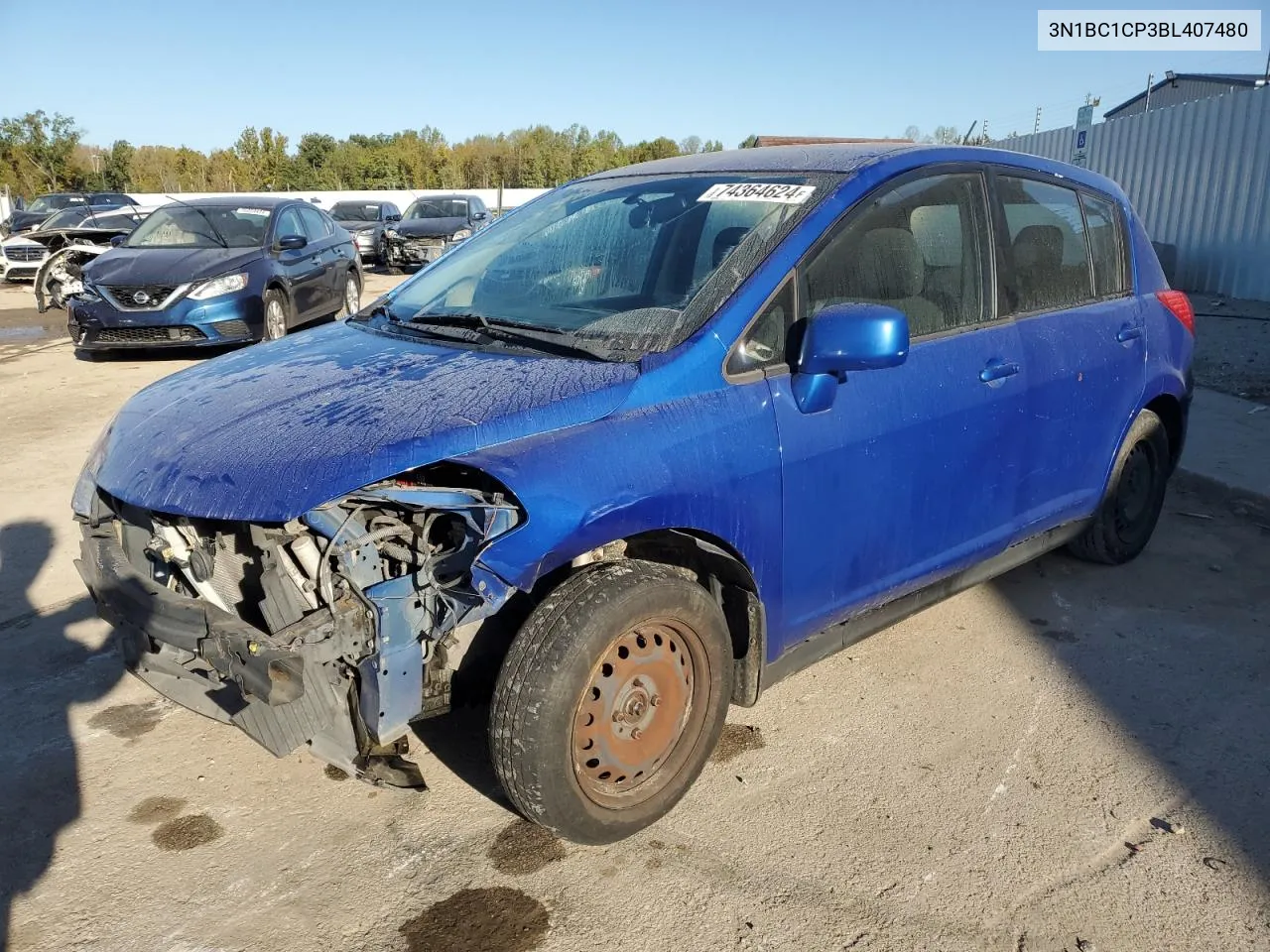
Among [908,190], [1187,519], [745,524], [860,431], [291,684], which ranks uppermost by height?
[908,190]

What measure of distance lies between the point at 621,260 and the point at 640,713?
60.1 inches

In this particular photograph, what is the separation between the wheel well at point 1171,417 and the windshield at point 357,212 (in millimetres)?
20647

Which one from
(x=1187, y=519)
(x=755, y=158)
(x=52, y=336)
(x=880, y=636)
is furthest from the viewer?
(x=52, y=336)

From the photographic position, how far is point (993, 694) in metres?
3.50

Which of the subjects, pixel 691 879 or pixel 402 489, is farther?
pixel 691 879

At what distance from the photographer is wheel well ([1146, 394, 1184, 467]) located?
14.3ft

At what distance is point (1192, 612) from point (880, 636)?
1370 mm

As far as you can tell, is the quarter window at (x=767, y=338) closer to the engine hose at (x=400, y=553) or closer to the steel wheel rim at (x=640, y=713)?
the steel wheel rim at (x=640, y=713)

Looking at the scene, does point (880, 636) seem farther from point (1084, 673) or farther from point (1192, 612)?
point (1192, 612)

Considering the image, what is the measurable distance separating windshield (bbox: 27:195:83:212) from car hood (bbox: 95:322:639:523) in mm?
22045

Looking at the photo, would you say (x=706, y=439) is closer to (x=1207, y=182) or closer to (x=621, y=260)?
(x=621, y=260)

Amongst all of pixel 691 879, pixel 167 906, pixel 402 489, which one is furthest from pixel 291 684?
pixel 691 879

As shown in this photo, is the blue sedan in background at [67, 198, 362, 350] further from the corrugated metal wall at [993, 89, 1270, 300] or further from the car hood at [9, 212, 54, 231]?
the car hood at [9, 212, 54, 231]

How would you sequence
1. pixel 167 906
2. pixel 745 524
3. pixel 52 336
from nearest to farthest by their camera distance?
pixel 167 906
pixel 745 524
pixel 52 336
